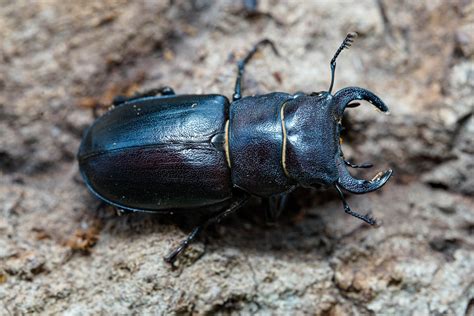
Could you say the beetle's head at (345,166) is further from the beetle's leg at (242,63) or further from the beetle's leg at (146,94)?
the beetle's leg at (146,94)

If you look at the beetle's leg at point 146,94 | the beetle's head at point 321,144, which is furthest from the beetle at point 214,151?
the beetle's leg at point 146,94

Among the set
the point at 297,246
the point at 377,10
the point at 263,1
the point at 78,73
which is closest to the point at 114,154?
the point at 78,73

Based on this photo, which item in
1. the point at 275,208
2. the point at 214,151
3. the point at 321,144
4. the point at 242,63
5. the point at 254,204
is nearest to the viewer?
the point at 321,144

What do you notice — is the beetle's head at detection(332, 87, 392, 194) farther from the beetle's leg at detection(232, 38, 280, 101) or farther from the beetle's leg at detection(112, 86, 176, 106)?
the beetle's leg at detection(112, 86, 176, 106)

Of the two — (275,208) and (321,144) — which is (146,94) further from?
(321,144)

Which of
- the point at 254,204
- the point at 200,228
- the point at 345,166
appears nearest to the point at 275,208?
the point at 254,204

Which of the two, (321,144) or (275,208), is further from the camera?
(275,208)

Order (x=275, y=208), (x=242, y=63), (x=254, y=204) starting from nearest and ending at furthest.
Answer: (x=275, y=208)
(x=242, y=63)
(x=254, y=204)
